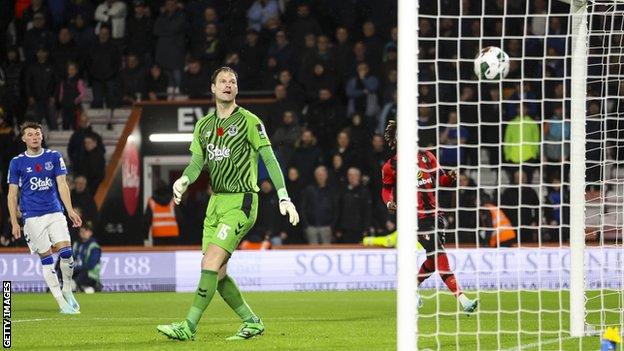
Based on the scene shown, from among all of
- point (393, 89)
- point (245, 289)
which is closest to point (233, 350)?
A: point (245, 289)

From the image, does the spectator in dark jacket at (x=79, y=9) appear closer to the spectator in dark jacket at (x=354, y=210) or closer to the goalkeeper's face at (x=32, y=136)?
the spectator in dark jacket at (x=354, y=210)

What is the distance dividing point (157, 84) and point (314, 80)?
10.3ft

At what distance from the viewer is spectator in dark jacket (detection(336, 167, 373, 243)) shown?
20.2 metres

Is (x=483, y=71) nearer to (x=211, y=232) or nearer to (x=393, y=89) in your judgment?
(x=211, y=232)

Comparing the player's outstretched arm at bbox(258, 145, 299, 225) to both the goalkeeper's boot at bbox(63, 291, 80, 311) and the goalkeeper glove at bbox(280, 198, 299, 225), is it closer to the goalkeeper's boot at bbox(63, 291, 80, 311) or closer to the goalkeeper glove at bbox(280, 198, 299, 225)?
the goalkeeper glove at bbox(280, 198, 299, 225)

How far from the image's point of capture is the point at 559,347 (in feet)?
29.7

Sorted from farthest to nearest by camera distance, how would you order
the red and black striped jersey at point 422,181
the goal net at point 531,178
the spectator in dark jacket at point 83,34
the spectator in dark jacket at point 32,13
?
the spectator in dark jacket at point 32,13, the spectator in dark jacket at point 83,34, the red and black striped jersey at point 422,181, the goal net at point 531,178

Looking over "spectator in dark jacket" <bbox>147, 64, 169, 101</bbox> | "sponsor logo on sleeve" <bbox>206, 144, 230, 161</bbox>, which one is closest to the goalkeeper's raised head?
"sponsor logo on sleeve" <bbox>206, 144, 230, 161</bbox>

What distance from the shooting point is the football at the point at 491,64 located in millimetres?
11047

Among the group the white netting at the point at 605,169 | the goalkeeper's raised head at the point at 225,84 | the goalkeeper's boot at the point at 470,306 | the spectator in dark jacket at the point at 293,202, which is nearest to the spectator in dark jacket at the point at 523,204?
Result: the white netting at the point at 605,169

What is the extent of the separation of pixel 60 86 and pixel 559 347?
15.8 meters

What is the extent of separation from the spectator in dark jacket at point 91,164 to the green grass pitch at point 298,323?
419 cm

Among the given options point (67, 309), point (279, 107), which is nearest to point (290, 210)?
point (67, 309)

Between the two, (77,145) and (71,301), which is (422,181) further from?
(77,145)
